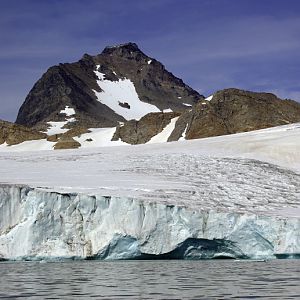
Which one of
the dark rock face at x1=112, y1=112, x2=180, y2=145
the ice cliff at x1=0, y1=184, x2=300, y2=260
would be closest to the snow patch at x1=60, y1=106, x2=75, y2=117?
the dark rock face at x1=112, y1=112, x2=180, y2=145

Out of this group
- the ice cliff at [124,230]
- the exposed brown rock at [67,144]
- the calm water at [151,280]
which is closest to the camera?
the calm water at [151,280]

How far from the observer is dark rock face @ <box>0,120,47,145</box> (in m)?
143

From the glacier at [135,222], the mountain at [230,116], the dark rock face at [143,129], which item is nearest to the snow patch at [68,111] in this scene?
the dark rock face at [143,129]

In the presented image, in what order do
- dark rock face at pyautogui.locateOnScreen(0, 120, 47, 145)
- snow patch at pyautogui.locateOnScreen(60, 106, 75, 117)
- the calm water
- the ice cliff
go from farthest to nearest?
snow patch at pyautogui.locateOnScreen(60, 106, 75, 117) < dark rock face at pyautogui.locateOnScreen(0, 120, 47, 145) < the ice cliff < the calm water

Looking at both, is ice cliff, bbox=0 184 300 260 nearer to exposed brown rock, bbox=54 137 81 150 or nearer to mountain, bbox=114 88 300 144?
mountain, bbox=114 88 300 144

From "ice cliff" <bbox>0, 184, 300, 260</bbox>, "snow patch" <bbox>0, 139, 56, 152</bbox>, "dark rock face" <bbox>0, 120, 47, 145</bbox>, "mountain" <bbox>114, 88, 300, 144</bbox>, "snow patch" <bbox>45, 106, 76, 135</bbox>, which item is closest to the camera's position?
"ice cliff" <bbox>0, 184, 300, 260</bbox>

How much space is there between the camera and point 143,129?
133m

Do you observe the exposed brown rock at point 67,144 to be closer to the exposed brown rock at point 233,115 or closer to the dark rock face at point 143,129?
the dark rock face at point 143,129

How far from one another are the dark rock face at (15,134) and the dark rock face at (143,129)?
17922 millimetres

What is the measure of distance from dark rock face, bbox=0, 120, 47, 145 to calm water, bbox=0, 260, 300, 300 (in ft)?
387

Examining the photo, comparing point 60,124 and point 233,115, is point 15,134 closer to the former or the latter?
point 60,124

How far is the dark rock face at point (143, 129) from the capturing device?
13112 centimetres

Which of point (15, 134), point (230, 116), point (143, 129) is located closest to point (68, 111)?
point (15, 134)

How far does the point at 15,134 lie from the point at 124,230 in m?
119
